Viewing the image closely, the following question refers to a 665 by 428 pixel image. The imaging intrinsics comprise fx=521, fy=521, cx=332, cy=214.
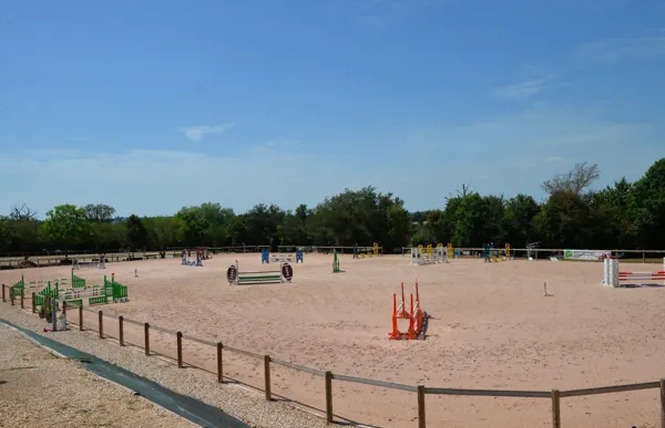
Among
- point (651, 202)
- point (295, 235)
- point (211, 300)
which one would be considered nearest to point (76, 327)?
point (211, 300)

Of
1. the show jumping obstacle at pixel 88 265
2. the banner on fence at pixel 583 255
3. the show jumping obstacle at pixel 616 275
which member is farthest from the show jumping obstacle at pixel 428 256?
the show jumping obstacle at pixel 88 265

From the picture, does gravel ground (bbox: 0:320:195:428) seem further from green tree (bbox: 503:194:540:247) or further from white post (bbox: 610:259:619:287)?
green tree (bbox: 503:194:540:247)

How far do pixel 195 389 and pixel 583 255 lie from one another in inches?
1610

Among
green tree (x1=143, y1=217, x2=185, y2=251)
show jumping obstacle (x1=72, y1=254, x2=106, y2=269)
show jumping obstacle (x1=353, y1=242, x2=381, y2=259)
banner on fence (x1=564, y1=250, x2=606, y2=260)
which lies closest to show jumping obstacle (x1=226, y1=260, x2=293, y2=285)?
show jumping obstacle (x1=72, y1=254, x2=106, y2=269)

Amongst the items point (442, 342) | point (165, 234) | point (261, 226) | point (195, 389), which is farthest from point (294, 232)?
point (195, 389)

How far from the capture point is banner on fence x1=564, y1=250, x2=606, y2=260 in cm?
4216

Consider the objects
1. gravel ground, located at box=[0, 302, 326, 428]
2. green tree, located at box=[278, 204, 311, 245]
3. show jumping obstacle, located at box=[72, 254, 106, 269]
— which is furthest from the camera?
green tree, located at box=[278, 204, 311, 245]

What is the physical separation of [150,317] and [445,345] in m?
11.0

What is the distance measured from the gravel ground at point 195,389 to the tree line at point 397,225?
159 ft

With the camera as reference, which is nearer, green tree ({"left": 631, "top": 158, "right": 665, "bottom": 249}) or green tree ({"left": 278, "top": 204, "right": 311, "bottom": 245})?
green tree ({"left": 631, "top": 158, "right": 665, "bottom": 249})

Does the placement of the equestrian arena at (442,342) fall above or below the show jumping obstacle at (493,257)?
below

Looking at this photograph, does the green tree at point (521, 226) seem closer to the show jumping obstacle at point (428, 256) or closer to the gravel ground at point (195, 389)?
the show jumping obstacle at point (428, 256)

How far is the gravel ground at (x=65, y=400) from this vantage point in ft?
25.0

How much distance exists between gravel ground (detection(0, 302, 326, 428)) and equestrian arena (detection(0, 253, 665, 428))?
593mm
